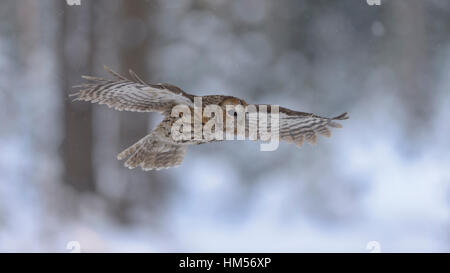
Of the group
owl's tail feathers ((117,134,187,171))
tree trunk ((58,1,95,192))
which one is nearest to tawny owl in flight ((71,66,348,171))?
owl's tail feathers ((117,134,187,171))

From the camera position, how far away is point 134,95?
1.36m

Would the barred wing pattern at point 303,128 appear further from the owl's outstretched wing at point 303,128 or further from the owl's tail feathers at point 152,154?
the owl's tail feathers at point 152,154

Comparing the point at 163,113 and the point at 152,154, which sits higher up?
the point at 163,113

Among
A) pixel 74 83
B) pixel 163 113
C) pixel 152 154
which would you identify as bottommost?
pixel 152 154

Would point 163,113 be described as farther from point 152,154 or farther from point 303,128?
point 303,128

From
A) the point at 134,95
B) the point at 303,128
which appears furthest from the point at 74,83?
the point at 303,128

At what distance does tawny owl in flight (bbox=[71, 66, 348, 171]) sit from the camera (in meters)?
1.28

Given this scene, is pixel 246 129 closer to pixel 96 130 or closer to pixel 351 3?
pixel 96 130

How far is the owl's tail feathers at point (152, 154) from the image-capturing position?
1510 mm

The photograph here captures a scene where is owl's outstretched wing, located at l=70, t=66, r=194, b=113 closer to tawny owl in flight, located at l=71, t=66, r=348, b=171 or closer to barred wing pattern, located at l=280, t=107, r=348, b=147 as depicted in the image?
tawny owl in flight, located at l=71, t=66, r=348, b=171

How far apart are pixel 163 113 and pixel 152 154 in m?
0.19

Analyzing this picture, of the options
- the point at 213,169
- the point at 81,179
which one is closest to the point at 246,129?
the point at 213,169
